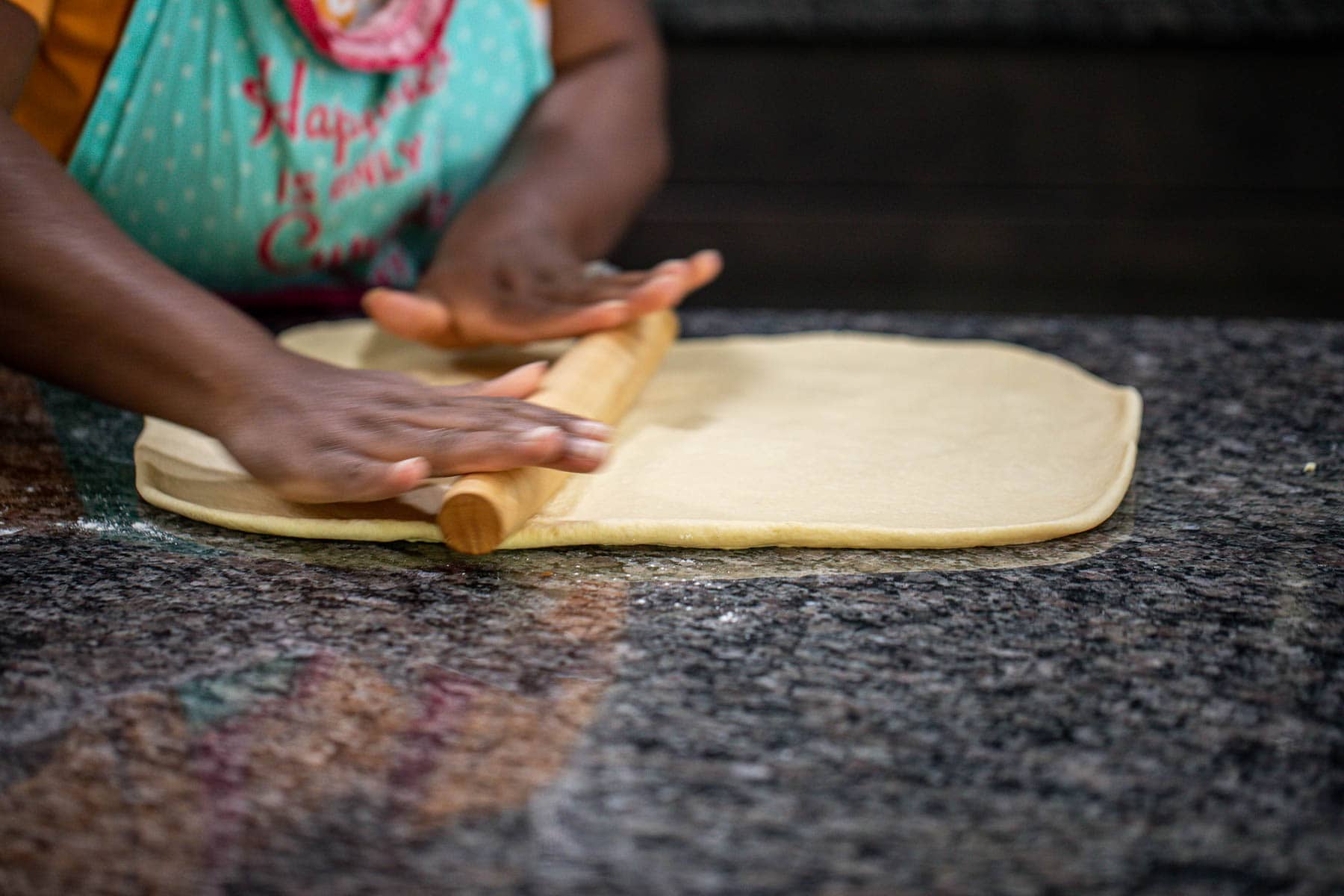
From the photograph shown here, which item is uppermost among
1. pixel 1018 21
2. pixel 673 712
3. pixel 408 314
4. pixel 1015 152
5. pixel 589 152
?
pixel 1018 21

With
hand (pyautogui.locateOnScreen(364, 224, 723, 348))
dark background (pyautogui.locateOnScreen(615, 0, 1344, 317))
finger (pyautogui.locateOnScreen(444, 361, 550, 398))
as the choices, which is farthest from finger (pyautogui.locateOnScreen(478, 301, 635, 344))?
dark background (pyautogui.locateOnScreen(615, 0, 1344, 317))

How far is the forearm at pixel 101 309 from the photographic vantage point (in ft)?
2.37

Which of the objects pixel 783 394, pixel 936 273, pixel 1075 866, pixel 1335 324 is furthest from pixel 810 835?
pixel 936 273

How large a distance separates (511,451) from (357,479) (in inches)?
3.4

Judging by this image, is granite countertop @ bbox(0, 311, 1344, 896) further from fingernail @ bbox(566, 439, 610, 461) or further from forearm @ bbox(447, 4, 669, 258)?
forearm @ bbox(447, 4, 669, 258)

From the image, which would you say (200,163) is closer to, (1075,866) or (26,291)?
(26,291)

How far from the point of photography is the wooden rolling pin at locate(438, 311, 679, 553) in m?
0.65

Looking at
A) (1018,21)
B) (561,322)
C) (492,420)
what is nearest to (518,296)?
(561,322)

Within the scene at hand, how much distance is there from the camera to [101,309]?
2.39 feet

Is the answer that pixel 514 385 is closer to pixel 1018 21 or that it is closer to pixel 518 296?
pixel 518 296

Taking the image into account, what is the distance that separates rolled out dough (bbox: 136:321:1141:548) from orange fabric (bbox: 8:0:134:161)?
25 centimetres

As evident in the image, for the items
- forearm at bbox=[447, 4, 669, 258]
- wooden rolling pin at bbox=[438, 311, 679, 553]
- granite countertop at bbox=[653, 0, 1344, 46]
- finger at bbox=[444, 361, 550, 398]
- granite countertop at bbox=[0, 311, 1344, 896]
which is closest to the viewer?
granite countertop at bbox=[0, 311, 1344, 896]

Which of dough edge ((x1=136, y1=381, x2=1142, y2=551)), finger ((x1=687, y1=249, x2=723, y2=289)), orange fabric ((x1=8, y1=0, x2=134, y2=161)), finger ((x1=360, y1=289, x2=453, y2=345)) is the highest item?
orange fabric ((x1=8, y1=0, x2=134, y2=161))

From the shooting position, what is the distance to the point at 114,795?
1.53ft
